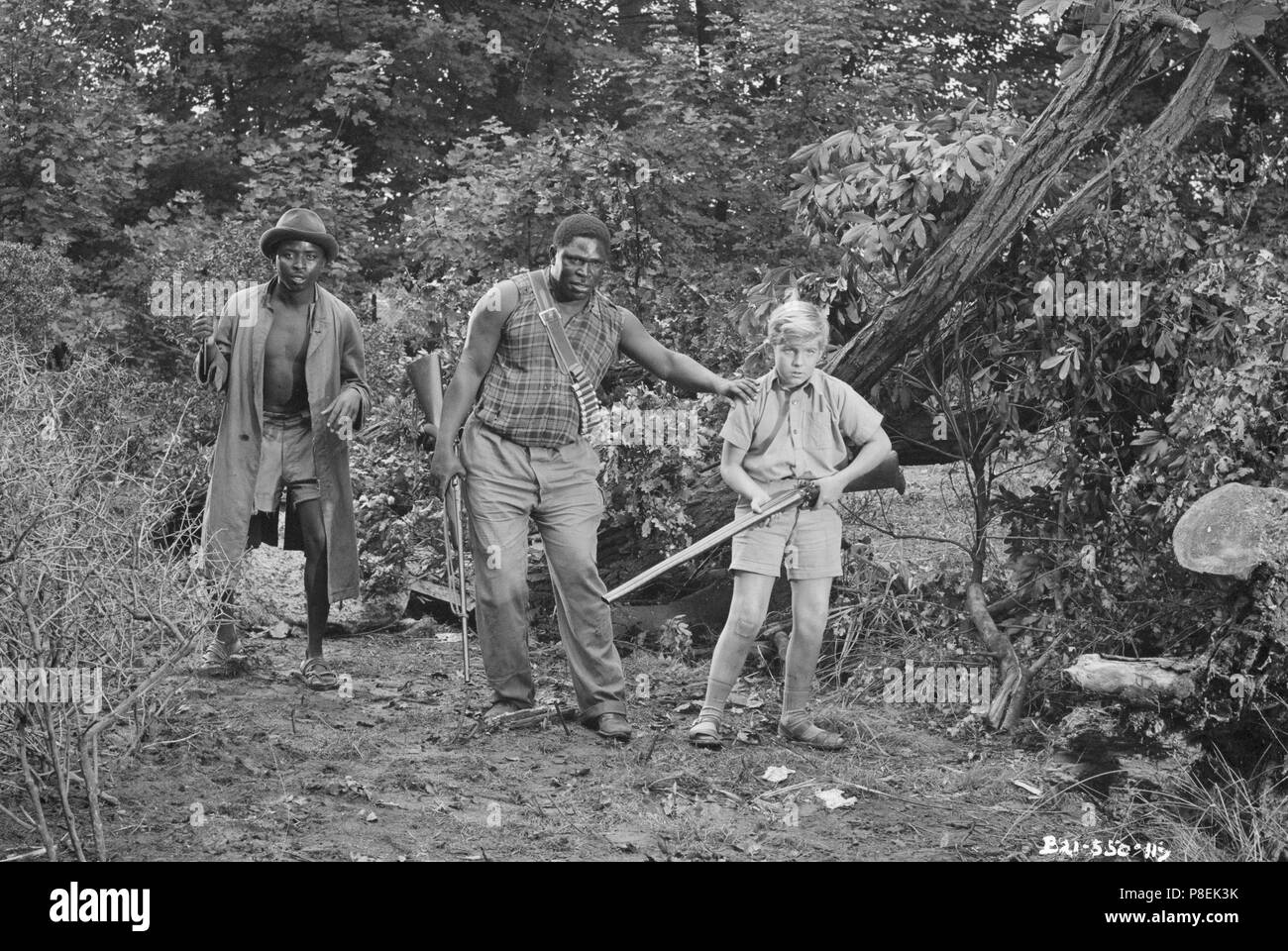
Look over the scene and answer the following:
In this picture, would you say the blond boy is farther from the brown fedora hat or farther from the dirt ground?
the brown fedora hat

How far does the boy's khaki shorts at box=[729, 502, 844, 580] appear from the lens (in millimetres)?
5672

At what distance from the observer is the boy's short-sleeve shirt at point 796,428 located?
5734mm

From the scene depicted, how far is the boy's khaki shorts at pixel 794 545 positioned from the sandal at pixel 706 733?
599 mm

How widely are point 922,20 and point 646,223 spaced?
784 cm

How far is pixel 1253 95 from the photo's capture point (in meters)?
12.6

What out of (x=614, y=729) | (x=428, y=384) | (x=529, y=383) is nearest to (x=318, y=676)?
(x=428, y=384)

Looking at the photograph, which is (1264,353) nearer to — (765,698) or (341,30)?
(765,698)

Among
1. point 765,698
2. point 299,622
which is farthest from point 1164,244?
point 299,622

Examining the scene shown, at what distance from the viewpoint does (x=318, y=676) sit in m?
6.72

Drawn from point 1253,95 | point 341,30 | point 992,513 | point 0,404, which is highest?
point 341,30

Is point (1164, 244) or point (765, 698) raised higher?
point (1164, 244)

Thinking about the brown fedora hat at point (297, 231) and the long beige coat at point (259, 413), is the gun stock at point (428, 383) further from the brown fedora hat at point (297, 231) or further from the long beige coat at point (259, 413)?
the brown fedora hat at point (297, 231)

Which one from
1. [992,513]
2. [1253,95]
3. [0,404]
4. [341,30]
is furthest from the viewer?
[341,30]

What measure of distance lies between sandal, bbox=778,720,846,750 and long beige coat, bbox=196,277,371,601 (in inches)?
81.8
